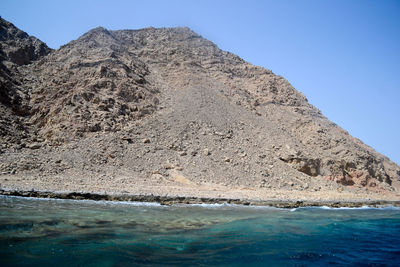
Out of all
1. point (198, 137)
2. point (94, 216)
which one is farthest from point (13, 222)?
point (198, 137)

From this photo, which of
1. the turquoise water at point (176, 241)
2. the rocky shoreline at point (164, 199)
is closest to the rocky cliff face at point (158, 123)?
the rocky shoreline at point (164, 199)

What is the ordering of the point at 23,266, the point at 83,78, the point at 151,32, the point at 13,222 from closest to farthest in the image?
the point at 23,266, the point at 13,222, the point at 83,78, the point at 151,32

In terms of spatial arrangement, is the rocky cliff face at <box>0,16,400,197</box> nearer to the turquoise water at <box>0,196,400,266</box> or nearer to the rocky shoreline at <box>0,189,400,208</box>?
the rocky shoreline at <box>0,189,400,208</box>

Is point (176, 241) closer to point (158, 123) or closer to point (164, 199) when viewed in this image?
point (164, 199)

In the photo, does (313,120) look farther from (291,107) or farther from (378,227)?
(378,227)

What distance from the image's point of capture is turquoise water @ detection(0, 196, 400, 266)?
18.1 feet

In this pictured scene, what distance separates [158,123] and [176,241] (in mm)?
19533

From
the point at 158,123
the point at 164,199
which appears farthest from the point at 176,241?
the point at 158,123

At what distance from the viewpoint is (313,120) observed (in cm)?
3416

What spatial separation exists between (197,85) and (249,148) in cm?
1072

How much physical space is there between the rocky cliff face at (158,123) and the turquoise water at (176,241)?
1039cm

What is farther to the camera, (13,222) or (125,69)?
(125,69)

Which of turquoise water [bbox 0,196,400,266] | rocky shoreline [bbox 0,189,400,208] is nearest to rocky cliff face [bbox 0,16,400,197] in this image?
rocky shoreline [bbox 0,189,400,208]

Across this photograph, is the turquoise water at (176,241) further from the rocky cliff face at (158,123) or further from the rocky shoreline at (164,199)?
the rocky cliff face at (158,123)
